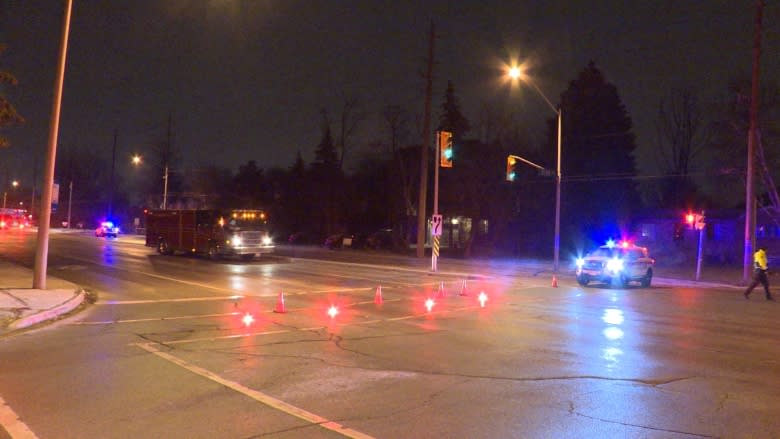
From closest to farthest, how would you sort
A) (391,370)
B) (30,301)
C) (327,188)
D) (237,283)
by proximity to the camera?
(391,370) < (30,301) < (237,283) < (327,188)

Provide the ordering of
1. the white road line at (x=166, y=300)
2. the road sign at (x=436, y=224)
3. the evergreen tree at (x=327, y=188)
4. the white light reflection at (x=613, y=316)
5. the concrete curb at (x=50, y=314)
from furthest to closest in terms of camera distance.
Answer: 1. the evergreen tree at (x=327, y=188)
2. the road sign at (x=436, y=224)
3. the white road line at (x=166, y=300)
4. the white light reflection at (x=613, y=316)
5. the concrete curb at (x=50, y=314)

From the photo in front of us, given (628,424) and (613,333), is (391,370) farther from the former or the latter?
(613,333)

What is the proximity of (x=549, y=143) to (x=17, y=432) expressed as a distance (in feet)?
190

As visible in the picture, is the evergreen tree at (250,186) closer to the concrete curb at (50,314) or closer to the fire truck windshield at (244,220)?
the fire truck windshield at (244,220)

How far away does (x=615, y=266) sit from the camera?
24219 millimetres

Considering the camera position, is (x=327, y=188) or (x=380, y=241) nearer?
(x=380, y=241)

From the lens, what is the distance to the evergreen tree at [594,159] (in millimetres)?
57719

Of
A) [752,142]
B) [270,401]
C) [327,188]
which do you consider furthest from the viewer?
[327,188]

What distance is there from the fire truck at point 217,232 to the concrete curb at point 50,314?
17.5 meters

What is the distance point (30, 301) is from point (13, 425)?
32.6 feet

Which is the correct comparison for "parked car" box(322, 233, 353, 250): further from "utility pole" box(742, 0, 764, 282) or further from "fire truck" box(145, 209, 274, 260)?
"utility pole" box(742, 0, 764, 282)

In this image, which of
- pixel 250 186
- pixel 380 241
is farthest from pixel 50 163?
pixel 250 186

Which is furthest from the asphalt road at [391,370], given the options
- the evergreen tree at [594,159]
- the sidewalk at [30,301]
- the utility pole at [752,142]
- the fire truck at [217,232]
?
the evergreen tree at [594,159]

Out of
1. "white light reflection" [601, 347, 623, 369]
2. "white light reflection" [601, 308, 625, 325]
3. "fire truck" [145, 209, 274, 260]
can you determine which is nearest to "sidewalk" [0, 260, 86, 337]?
"white light reflection" [601, 347, 623, 369]
